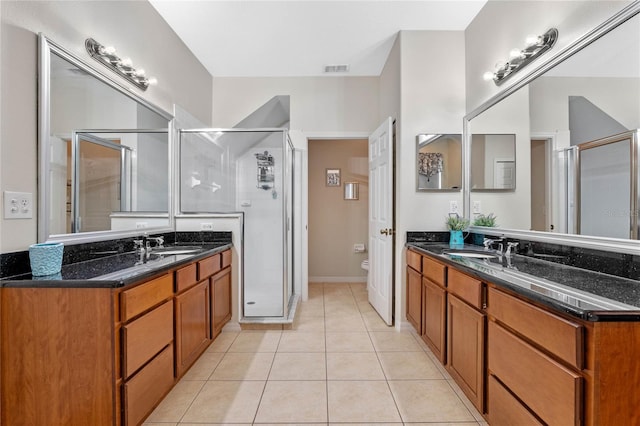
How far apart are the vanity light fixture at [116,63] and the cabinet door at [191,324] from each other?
5.21ft

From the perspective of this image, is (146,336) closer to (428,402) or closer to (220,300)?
(220,300)

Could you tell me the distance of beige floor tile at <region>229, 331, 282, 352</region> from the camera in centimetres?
245

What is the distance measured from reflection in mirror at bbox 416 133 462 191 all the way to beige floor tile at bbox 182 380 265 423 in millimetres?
2151

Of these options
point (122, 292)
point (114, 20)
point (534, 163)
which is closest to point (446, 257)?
point (534, 163)

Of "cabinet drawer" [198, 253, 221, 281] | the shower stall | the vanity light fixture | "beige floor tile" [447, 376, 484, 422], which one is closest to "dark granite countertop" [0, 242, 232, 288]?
"cabinet drawer" [198, 253, 221, 281]

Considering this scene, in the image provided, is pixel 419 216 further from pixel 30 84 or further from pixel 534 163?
pixel 30 84

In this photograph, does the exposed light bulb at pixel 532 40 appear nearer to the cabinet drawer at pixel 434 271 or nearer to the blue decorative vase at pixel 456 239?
the blue decorative vase at pixel 456 239

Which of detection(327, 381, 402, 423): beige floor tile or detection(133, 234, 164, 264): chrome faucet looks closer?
detection(327, 381, 402, 423): beige floor tile

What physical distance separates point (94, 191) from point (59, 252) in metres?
0.54

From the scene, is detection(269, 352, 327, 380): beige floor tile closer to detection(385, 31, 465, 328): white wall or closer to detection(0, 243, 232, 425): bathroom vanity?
detection(0, 243, 232, 425): bathroom vanity

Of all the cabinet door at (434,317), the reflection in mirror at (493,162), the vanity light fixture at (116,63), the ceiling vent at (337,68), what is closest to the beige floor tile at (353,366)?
the cabinet door at (434,317)

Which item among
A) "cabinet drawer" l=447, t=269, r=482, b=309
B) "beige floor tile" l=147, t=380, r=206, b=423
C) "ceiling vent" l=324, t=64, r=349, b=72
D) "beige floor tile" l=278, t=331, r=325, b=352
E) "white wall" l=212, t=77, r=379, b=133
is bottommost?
"beige floor tile" l=147, t=380, r=206, b=423

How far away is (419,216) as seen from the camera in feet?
8.96

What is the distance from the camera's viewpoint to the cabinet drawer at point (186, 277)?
1.80 metres
